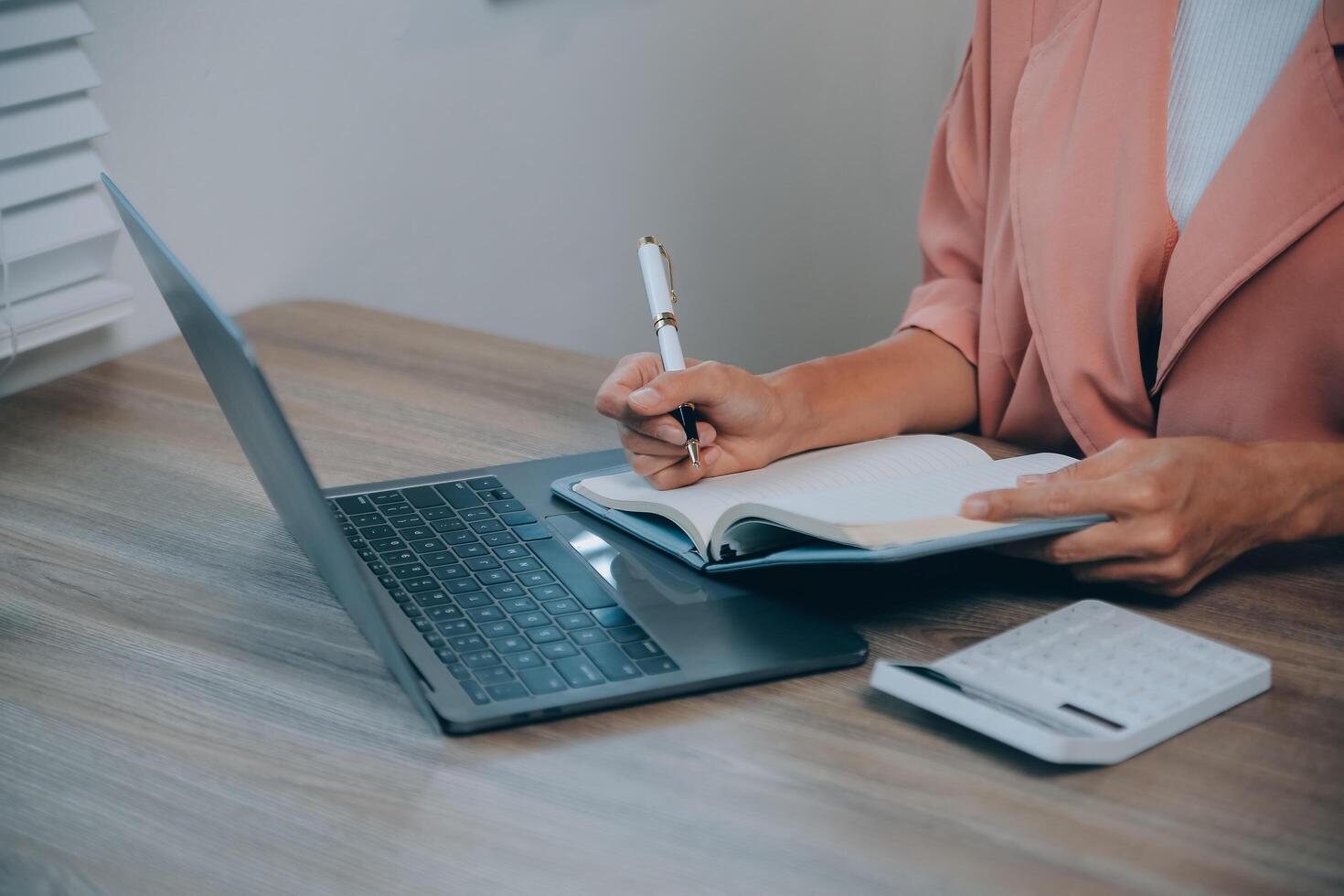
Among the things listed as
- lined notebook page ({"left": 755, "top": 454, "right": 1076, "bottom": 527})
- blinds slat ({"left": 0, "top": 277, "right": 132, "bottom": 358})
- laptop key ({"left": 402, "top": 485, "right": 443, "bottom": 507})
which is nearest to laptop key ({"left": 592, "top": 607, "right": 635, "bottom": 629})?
lined notebook page ({"left": 755, "top": 454, "right": 1076, "bottom": 527})

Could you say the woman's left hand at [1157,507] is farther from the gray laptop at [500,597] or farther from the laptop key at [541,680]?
the laptop key at [541,680]

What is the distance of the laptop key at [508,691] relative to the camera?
1.98 feet

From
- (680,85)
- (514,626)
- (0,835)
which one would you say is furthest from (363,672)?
(680,85)

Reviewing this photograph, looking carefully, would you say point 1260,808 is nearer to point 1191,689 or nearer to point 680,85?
point 1191,689

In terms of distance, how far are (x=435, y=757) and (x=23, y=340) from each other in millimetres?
742

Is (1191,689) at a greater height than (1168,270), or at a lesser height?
lesser

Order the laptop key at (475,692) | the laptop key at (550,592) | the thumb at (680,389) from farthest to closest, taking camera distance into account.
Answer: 1. the thumb at (680,389)
2. the laptop key at (550,592)
3. the laptop key at (475,692)

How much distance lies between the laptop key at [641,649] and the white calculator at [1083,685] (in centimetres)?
12

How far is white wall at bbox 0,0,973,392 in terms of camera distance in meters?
1.22

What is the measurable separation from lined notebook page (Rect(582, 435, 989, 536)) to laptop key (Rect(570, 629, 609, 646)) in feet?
0.38

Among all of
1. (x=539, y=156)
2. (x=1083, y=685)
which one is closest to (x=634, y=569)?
(x=1083, y=685)

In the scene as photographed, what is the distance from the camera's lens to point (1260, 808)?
0.53m

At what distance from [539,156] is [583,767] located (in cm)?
124

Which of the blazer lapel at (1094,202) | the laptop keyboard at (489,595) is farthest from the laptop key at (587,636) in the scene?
the blazer lapel at (1094,202)
